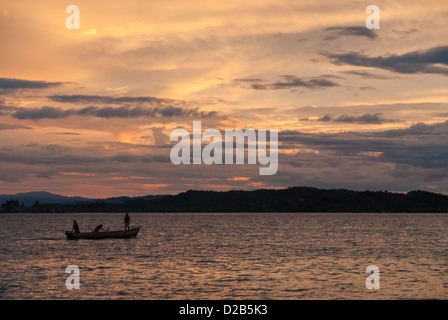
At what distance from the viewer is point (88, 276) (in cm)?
4412

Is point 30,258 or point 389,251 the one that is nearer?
point 30,258

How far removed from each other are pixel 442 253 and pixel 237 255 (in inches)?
1086
